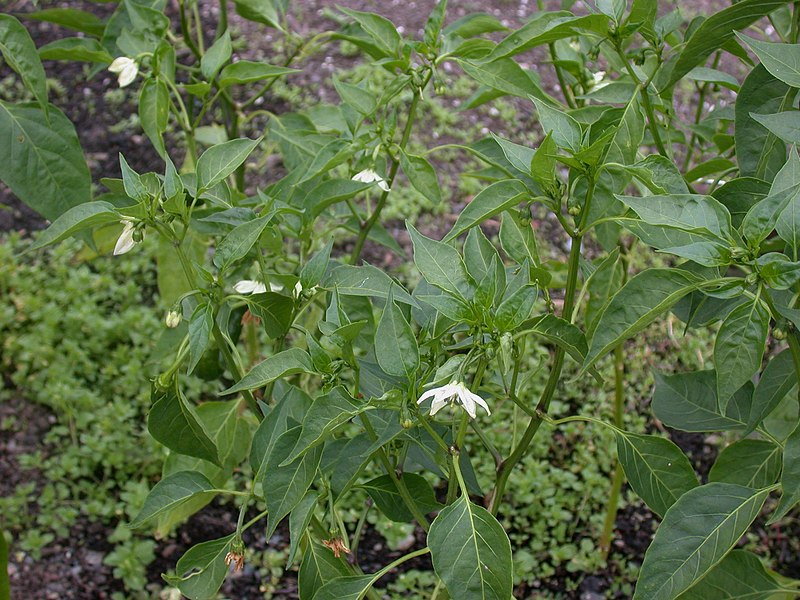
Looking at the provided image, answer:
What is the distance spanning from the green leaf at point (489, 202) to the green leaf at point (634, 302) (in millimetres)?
179

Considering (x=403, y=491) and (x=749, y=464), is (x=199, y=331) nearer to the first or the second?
(x=403, y=491)

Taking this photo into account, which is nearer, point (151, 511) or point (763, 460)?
point (151, 511)

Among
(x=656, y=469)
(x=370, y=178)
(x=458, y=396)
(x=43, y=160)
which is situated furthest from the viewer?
(x=43, y=160)

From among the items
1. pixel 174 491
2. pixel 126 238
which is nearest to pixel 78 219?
pixel 126 238

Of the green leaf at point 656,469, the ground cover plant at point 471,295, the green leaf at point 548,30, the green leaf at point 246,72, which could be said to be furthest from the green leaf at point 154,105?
the green leaf at point 656,469

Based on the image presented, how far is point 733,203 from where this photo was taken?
1115mm

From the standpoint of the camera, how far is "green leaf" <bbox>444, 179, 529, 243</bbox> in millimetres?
1043

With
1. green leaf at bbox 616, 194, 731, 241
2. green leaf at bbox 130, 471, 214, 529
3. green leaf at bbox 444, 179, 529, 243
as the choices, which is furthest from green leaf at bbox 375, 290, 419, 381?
green leaf at bbox 130, 471, 214, 529

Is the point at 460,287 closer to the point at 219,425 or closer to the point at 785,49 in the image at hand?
the point at 785,49

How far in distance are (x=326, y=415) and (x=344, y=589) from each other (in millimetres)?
288

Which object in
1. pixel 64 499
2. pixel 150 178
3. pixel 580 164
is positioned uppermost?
pixel 580 164

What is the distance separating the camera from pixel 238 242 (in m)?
1.08

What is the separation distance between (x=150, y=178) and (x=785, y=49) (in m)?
0.81

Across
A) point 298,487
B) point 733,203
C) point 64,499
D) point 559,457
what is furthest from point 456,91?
point 298,487
